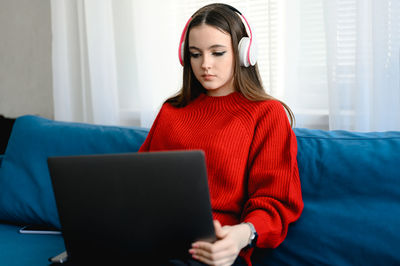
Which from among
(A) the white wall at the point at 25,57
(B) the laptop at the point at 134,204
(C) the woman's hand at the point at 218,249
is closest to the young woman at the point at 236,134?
(C) the woman's hand at the point at 218,249

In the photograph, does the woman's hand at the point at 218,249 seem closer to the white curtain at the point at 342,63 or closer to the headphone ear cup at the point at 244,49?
the headphone ear cup at the point at 244,49

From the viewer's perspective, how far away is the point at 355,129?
1.44m

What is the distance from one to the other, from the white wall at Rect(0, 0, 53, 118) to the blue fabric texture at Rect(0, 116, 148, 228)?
83cm

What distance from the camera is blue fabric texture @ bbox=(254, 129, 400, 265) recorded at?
1.02 metres

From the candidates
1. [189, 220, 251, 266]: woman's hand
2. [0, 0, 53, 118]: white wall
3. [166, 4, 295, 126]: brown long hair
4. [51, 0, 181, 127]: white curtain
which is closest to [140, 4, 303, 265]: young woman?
[166, 4, 295, 126]: brown long hair

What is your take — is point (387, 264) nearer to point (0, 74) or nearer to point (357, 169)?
point (357, 169)

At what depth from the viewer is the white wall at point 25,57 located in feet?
7.68

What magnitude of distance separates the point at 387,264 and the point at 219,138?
1.77ft

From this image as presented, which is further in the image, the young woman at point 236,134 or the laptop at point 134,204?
the young woman at point 236,134

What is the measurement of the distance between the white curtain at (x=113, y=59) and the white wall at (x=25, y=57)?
0.27 metres

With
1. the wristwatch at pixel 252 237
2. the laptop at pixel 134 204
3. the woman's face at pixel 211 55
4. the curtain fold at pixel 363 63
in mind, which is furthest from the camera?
the curtain fold at pixel 363 63

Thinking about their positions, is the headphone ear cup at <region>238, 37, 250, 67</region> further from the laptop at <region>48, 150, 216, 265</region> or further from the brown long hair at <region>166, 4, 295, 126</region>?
the laptop at <region>48, 150, 216, 265</region>

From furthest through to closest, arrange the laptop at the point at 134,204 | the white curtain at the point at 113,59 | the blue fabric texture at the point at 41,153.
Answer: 1. the white curtain at the point at 113,59
2. the blue fabric texture at the point at 41,153
3. the laptop at the point at 134,204

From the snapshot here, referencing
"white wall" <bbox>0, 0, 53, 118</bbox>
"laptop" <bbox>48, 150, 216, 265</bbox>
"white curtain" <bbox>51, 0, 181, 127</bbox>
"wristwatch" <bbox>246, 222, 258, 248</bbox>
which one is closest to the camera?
"laptop" <bbox>48, 150, 216, 265</bbox>
